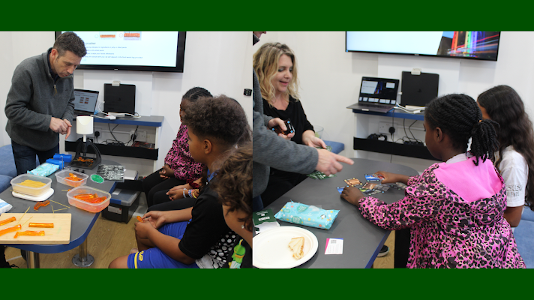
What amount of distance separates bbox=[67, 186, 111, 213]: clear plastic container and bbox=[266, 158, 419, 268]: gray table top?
65 cm

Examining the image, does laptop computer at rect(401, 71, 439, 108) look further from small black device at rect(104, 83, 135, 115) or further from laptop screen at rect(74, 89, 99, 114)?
laptop screen at rect(74, 89, 99, 114)

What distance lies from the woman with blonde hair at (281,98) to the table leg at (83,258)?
2.07 feet

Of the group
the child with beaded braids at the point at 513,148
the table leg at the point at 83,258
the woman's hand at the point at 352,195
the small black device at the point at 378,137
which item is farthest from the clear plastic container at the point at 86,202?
the child with beaded braids at the point at 513,148

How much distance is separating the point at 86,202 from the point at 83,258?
19 centimetres

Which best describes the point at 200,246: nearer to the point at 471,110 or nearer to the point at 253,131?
the point at 253,131

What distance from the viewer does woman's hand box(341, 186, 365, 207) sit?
64.8 inches

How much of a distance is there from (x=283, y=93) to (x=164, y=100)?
463mm

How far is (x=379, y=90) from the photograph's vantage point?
2074 mm

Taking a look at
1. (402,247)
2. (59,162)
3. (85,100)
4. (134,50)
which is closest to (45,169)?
(59,162)

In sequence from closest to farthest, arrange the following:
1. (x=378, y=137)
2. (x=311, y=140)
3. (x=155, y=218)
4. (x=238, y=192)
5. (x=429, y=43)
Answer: (x=238, y=192), (x=155, y=218), (x=311, y=140), (x=378, y=137), (x=429, y=43)

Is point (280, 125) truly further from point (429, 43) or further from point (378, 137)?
point (429, 43)

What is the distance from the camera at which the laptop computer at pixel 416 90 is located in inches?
82.7

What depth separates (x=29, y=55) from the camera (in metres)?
1.14

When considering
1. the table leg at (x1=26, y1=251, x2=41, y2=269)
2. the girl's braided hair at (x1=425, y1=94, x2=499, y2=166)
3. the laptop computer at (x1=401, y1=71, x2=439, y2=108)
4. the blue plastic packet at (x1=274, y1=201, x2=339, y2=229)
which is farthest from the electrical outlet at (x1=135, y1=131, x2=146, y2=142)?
the laptop computer at (x1=401, y1=71, x2=439, y2=108)
